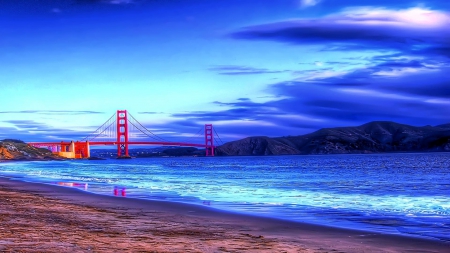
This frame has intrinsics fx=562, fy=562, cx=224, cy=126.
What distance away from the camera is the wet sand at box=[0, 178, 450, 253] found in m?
5.87

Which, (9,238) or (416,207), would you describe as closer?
(9,238)

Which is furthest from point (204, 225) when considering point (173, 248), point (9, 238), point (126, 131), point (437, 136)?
point (437, 136)

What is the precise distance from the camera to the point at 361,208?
1230 centimetres

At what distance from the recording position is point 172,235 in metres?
6.96

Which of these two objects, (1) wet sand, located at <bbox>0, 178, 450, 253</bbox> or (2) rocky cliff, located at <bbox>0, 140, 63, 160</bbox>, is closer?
(1) wet sand, located at <bbox>0, 178, 450, 253</bbox>

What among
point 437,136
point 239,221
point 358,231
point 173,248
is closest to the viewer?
point 173,248

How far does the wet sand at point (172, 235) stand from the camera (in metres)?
5.87

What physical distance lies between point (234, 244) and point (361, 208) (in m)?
6.63

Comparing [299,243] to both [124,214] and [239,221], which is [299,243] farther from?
[124,214]

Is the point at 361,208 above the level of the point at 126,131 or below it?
below

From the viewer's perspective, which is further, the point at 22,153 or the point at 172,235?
the point at 22,153

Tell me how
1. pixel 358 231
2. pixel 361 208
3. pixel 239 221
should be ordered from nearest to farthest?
pixel 358 231 < pixel 239 221 < pixel 361 208

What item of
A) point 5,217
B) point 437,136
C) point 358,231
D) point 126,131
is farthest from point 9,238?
point 437,136

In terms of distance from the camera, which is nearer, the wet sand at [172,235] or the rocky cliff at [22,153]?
the wet sand at [172,235]
